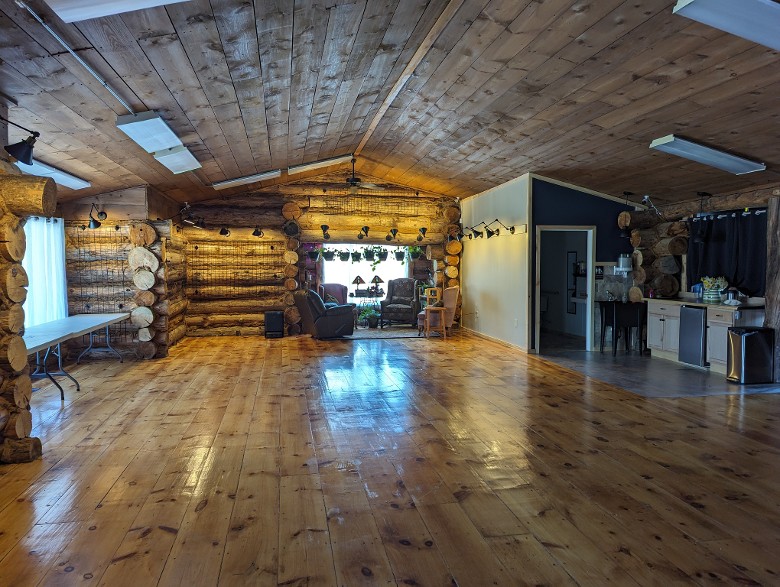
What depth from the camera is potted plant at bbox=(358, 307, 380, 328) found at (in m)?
11.9

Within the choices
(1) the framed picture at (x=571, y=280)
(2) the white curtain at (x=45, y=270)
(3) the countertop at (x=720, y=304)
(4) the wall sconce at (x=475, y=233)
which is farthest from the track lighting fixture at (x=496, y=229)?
(2) the white curtain at (x=45, y=270)

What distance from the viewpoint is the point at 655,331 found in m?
7.89

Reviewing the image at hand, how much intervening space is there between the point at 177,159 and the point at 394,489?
4.76 meters

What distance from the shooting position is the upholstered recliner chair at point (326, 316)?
389 inches

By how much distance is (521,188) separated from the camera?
856cm

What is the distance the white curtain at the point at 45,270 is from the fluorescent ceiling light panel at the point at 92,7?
492 cm

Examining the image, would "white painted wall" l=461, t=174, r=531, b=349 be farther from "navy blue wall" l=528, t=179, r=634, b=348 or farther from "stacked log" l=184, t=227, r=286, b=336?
"stacked log" l=184, t=227, r=286, b=336

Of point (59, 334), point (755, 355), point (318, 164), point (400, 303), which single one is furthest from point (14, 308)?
point (400, 303)

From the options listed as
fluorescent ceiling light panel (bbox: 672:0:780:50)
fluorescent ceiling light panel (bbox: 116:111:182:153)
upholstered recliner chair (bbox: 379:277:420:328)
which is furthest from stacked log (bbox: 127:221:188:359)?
fluorescent ceiling light panel (bbox: 672:0:780:50)

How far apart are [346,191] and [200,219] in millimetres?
2941

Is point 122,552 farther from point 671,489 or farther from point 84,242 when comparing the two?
point 84,242

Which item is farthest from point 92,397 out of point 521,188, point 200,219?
point 521,188

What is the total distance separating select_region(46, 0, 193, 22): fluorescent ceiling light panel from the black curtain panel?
7.02 m

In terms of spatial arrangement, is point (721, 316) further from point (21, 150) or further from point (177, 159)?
point (21, 150)
